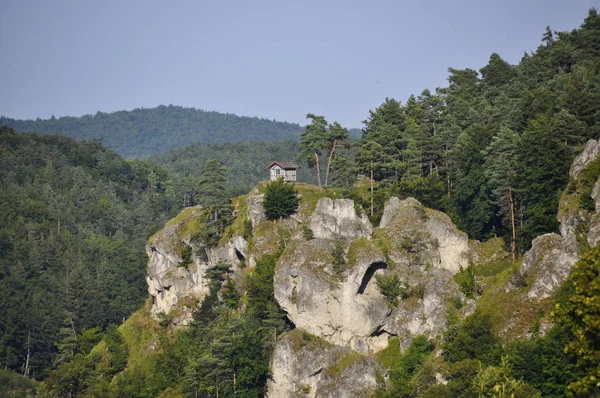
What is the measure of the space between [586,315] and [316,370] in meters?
33.9

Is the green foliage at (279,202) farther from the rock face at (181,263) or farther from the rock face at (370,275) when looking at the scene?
the rock face at (370,275)

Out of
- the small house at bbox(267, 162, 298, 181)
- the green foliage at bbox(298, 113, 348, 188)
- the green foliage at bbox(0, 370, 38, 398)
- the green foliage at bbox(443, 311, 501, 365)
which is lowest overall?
the green foliage at bbox(0, 370, 38, 398)

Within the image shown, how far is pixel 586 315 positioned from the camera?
108 feet

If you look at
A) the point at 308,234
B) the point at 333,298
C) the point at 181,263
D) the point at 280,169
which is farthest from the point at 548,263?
the point at 181,263

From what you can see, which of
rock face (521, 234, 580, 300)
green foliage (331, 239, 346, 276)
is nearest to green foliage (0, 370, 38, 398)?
green foliage (331, 239, 346, 276)

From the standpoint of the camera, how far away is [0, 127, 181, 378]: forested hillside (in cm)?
12031

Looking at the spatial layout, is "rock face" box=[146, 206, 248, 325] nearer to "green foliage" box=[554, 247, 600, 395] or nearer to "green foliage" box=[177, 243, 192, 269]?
"green foliage" box=[177, 243, 192, 269]

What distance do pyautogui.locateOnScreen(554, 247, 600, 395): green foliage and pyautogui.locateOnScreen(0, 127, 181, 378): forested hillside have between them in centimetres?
6756

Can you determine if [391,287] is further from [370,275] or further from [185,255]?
[185,255]

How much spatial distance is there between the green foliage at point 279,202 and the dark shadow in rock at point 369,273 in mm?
11252

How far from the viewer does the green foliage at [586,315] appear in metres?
32.8

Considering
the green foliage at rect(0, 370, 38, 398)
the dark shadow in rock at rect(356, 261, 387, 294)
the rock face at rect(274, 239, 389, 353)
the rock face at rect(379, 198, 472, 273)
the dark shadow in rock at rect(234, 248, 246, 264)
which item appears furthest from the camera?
the green foliage at rect(0, 370, 38, 398)

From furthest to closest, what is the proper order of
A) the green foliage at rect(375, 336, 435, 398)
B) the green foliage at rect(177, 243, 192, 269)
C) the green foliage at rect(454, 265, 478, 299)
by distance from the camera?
the green foliage at rect(177, 243, 192, 269) → the green foliage at rect(454, 265, 478, 299) → the green foliage at rect(375, 336, 435, 398)

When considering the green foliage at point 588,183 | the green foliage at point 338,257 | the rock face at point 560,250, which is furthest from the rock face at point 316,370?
the green foliage at point 588,183
